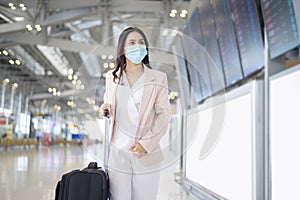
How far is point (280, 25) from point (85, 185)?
1.48 metres

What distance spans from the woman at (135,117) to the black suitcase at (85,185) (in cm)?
5

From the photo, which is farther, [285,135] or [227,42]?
[227,42]

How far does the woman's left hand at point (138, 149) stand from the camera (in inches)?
62.1

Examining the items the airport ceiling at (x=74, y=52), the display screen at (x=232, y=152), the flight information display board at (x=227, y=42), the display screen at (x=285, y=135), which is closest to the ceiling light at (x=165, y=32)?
the airport ceiling at (x=74, y=52)

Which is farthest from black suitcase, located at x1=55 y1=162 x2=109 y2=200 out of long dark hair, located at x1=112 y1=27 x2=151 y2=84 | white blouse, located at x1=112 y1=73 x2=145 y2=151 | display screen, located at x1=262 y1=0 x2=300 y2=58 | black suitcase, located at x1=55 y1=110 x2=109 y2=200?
display screen, located at x1=262 y1=0 x2=300 y2=58

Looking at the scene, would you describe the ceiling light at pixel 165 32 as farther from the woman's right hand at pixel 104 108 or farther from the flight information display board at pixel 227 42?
the flight information display board at pixel 227 42

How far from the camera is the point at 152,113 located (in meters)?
1.60

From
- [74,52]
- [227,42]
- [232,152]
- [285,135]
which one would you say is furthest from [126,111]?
[227,42]

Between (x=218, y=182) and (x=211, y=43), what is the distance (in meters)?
1.64

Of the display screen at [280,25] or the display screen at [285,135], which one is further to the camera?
the display screen at [280,25]

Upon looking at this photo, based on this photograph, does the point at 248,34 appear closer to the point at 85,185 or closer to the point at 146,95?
the point at 146,95

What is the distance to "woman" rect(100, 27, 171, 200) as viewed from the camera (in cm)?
159

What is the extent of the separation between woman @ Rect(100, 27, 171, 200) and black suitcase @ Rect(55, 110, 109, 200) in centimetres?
4

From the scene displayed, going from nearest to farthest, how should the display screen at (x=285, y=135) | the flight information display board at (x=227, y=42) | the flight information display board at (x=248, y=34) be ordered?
the display screen at (x=285, y=135), the flight information display board at (x=248, y=34), the flight information display board at (x=227, y=42)
